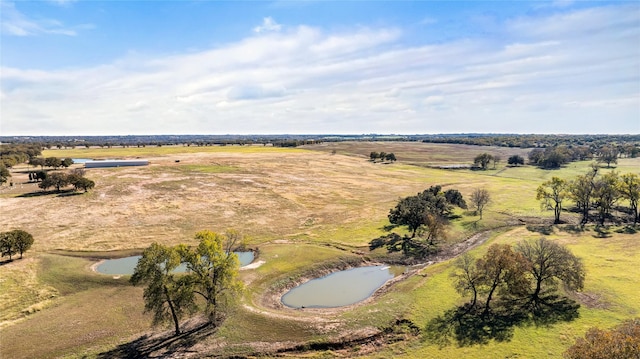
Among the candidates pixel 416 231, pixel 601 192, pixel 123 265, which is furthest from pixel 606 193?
pixel 123 265

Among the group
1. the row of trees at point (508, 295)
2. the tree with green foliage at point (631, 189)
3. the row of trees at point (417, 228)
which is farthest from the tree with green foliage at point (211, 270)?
the tree with green foliage at point (631, 189)

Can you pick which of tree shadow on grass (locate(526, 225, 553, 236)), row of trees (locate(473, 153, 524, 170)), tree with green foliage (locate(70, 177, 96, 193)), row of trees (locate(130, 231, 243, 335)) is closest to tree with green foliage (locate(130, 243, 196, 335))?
row of trees (locate(130, 231, 243, 335))

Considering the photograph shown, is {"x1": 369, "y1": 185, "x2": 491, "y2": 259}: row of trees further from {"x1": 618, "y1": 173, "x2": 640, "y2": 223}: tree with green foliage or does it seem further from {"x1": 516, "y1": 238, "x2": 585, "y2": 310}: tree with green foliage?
{"x1": 618, "y1": 173, "x2": 640, "y2": 223}: tree with green foliage

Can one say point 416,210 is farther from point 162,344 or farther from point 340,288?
point 162,344

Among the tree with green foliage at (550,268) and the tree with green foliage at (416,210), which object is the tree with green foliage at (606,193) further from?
the tree with green foliage at (550,268)

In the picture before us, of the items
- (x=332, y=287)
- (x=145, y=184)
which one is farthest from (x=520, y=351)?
(x=145, y=184)

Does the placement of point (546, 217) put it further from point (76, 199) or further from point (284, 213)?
point (76, 199)
